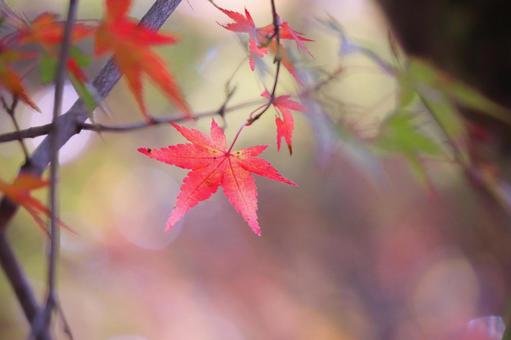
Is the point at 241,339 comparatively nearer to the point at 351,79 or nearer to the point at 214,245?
the point at 214,245

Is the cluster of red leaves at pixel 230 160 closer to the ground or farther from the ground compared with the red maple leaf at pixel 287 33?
closer to the ground

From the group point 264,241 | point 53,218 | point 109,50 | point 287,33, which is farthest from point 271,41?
point 264,241

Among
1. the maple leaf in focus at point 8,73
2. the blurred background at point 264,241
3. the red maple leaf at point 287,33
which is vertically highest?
the maple leaf in focus at point 8,73

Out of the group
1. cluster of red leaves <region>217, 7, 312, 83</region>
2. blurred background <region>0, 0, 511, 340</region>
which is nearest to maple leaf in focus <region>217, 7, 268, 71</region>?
cluster of red leaves <region>217, 7, 312, 83</region>

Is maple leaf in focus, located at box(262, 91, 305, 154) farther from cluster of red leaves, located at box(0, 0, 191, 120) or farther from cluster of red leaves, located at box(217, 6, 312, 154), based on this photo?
cluster of red leaves, located at box(0, 0, 191, 120)

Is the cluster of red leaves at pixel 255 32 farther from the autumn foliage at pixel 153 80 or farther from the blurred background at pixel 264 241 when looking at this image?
the blurred background at pixel 264 241

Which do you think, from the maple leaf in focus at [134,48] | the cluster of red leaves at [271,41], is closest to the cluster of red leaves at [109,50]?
the maple leaf in focus at [134,48]
